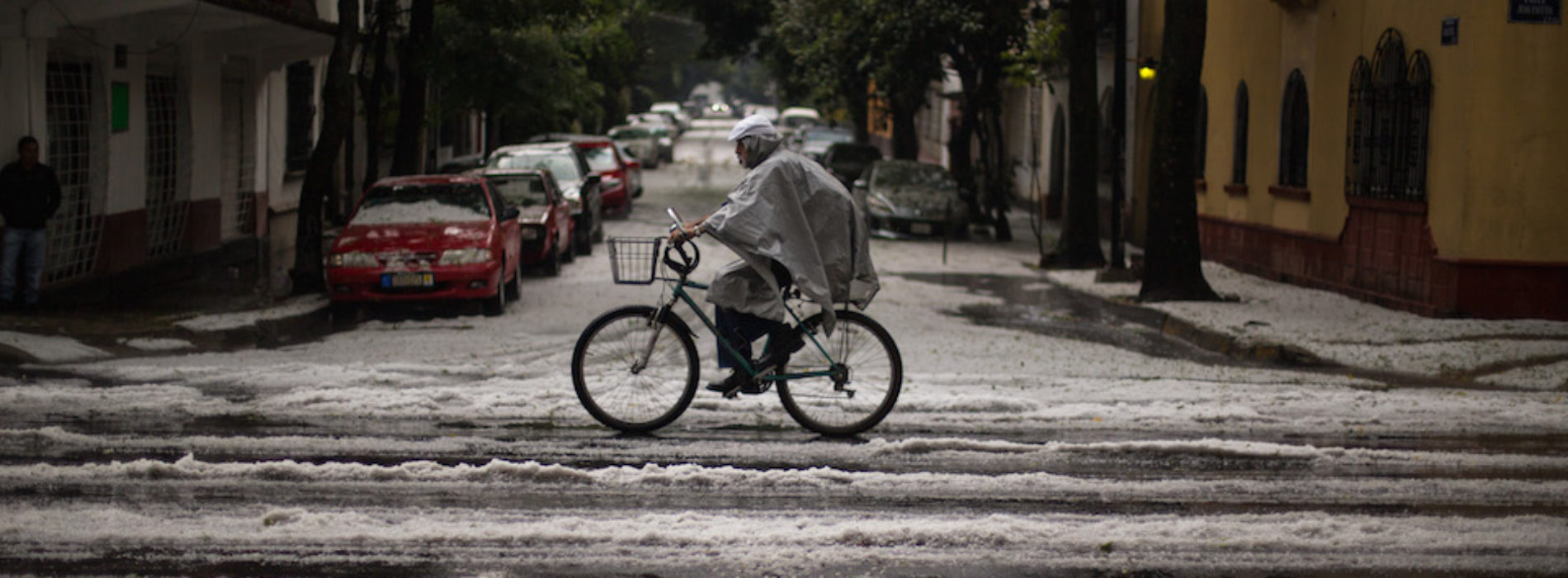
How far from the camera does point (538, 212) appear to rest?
20.5m

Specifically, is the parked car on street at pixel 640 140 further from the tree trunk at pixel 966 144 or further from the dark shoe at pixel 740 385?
the dark shoe at pixel 740 385

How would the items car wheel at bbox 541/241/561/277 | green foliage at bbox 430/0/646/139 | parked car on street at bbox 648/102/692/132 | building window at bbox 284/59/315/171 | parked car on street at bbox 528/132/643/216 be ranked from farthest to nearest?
parked car on street at bbox 648/102/692/132
parked car on street at bbox 528/132/643/216
building window at bbox 284/59/315/171
green foliage at bbox 430/0/646/139
car wheel at bbox 541/241/561/277

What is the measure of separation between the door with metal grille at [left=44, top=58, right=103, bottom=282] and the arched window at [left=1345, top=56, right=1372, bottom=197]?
1306 centimetres

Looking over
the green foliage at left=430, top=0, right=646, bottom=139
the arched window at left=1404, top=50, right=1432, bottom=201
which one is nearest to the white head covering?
the arched window at left=1404, top=50, right=1432, bottom=201

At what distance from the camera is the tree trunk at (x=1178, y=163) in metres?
17.0

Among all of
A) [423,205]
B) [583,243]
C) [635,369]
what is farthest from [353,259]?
[583,243]

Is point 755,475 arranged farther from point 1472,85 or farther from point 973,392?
point 1472,85

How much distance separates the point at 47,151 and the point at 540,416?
363 inches

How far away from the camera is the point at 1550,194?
14430 millimetres

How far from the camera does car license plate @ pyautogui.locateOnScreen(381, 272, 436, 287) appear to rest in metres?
15.2

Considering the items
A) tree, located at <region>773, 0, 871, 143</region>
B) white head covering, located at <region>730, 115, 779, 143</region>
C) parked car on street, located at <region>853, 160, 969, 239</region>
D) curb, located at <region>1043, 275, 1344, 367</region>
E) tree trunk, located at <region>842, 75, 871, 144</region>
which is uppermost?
tree, located at <region>773, 0, 871, 143</region>

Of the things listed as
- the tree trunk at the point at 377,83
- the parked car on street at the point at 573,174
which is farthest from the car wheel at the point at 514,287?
the parked car on street at the point at 573,174

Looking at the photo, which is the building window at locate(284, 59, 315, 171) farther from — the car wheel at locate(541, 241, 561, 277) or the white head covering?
the white head covering

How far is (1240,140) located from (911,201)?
7.59m
